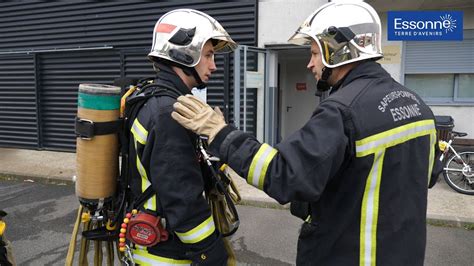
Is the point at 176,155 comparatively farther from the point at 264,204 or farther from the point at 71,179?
the point at 71,179

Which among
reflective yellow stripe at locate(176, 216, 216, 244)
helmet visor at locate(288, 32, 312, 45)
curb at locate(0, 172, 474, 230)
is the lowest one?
curb at locate(0, 172, 474, 230)

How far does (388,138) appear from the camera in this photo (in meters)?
1.52

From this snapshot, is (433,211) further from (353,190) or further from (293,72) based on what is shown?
(293,72)

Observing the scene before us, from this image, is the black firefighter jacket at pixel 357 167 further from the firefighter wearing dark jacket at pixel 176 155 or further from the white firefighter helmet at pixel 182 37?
the white firefighter helmet at pixel 182 37

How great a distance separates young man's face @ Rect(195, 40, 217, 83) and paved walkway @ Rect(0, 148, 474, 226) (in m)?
3.92

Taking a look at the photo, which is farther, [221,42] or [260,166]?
[221,42]

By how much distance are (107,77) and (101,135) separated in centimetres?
785

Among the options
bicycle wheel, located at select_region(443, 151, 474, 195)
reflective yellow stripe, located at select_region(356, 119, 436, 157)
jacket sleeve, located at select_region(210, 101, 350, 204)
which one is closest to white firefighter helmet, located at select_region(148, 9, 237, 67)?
jacket sleeve, located at select_region(210, 101, 350, 204)

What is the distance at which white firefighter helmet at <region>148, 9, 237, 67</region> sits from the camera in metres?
1.99

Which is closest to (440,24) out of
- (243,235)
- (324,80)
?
(243,235)

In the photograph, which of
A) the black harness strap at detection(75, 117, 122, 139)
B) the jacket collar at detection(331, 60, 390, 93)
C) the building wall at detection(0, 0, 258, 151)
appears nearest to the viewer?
the jacket collar at detection(331, 60, 390, 93)

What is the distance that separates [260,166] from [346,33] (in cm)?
73

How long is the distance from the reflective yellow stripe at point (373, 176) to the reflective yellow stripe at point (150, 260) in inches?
33.7

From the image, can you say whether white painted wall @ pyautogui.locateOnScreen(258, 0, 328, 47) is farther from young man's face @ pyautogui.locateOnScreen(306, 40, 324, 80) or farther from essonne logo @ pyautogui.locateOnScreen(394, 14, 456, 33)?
young man's face @ pyautogui.locateOnScreen(306, 40, 324, 80)
